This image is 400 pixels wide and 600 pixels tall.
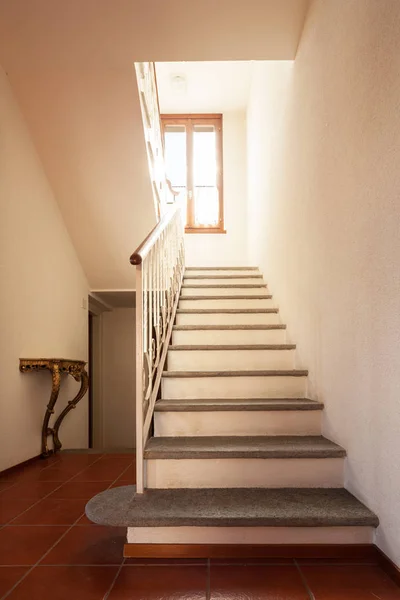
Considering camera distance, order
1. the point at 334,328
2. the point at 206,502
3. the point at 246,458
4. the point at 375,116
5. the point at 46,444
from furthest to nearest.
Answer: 1. the point at 46,444
2. the point at 334,328
3. the point at 246,458
4. the point at 206,502
5. the point at 375,116

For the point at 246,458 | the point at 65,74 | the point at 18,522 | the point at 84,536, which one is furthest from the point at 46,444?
the point at 65,74

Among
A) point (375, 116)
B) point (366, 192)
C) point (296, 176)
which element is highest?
point (296, 176)

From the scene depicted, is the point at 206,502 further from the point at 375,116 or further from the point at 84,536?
the point at 375,116

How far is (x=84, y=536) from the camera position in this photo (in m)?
2.05

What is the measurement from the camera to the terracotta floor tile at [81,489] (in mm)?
2656

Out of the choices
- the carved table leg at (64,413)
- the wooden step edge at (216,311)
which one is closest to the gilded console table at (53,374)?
the carved table leg at (64,413)

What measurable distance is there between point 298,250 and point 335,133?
0.96 metres

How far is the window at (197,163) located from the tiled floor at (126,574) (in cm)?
521

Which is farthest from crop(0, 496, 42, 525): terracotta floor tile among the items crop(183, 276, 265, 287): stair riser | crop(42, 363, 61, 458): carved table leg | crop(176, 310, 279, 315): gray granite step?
crop(183, 276, 265, 287): stair riser

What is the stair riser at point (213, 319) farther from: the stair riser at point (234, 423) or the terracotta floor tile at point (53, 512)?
the terracotta floor tile at point (53, 512)

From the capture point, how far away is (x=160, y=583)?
165 centimetres

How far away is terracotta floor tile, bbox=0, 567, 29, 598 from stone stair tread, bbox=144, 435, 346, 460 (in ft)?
2.12

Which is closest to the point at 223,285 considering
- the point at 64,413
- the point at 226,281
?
the point at 226,281

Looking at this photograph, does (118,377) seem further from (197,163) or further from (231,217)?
(197,163)
